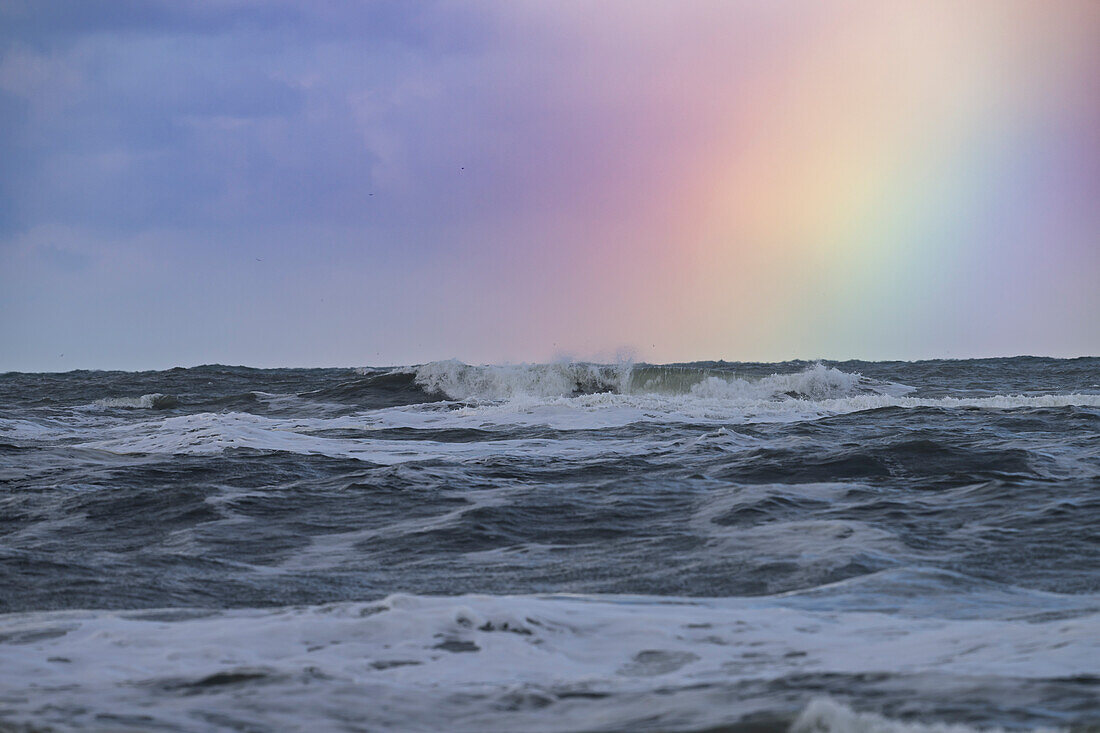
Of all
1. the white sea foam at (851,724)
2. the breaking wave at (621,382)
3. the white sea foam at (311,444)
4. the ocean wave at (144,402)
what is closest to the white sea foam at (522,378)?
the breaking wave at (621,382)

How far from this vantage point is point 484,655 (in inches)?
164

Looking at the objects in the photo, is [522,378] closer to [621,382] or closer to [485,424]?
[621,382]

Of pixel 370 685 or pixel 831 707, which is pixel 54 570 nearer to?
pixel 370 685

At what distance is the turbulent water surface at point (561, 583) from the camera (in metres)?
3.50

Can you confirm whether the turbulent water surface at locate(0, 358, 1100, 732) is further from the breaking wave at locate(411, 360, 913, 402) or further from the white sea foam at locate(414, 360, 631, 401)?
the white sea foam at locate(414, 360, 631, 401)

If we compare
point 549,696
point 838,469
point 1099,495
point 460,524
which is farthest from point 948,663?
point 838,469

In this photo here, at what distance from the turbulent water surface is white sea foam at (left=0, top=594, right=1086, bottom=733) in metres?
0.02

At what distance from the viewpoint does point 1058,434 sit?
42.9 feet

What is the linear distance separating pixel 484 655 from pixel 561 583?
1577 millimetres

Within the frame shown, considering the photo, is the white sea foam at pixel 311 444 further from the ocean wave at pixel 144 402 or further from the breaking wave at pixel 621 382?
the breaking wave at pixel 621 382

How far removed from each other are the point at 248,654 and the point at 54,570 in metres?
2.60

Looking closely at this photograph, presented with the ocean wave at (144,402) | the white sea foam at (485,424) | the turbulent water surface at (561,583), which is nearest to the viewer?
the turbulent water surface at (561,583)

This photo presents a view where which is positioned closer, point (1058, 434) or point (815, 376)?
point (1058, 434)

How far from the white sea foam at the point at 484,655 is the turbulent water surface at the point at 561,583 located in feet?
0.06
